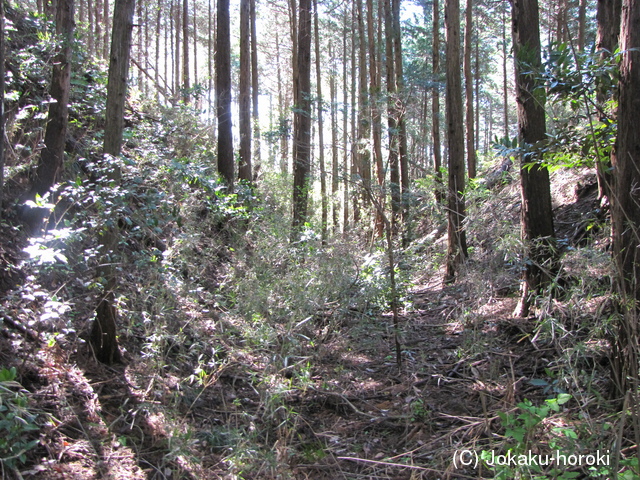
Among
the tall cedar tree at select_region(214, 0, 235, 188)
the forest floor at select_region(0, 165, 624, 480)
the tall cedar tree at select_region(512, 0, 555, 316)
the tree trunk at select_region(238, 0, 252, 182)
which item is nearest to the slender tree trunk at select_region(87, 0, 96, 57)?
the tall cedar tree at select_region(214, 0, 235, 188)

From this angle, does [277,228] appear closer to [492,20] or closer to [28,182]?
[28,182]

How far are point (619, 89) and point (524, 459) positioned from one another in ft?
8.33

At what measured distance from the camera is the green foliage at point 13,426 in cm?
280

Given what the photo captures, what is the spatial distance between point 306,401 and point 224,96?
810 cm

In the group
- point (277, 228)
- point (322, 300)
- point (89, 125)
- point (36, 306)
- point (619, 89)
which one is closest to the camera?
point (619, 89)

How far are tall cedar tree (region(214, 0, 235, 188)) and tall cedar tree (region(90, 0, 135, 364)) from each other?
5.67m

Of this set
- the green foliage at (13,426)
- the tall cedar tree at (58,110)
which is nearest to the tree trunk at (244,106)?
the tall cedar tree at (58,110)

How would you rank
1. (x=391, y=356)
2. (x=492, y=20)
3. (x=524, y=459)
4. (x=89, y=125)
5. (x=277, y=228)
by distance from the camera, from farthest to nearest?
(x=492, y=20) < (x=277, y=228) < (x=89, y=125) < (x=391, y=356) < (x=524, y=459)

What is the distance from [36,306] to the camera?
403cm

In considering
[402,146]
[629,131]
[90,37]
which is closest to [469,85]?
[402,146]

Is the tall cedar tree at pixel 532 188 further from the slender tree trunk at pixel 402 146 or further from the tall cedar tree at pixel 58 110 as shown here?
the tall cedar tree at pixel 58 110

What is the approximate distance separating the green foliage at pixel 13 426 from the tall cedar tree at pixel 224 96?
24.6 ft

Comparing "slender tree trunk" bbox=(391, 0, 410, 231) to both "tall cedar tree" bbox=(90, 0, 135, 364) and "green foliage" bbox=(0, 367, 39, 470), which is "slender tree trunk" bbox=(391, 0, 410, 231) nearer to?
"tall cedar tree" bbox=(90, 0, 135, 364)

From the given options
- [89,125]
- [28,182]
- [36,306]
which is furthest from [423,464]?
[89,125]
